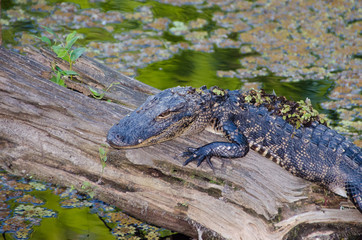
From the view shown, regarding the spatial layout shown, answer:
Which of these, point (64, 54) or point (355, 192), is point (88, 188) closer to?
point (64, 54)

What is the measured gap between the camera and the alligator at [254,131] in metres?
3.86

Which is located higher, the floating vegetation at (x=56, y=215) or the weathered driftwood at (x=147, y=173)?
the weathered driftwood at (x=147, y=173)

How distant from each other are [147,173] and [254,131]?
108 centimetres

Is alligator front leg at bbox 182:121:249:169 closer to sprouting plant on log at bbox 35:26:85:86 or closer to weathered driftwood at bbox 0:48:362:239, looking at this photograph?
weathered driftwood at bbox 0:48:362:239

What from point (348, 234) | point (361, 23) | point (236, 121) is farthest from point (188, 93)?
point (361, 23)

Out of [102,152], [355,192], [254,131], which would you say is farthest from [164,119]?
[355,192]

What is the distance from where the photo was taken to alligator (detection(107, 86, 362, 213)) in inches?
152

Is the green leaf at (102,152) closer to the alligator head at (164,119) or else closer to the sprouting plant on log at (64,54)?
the alligator head at (164,119)

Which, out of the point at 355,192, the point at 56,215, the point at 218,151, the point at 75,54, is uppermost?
the point at 75,54

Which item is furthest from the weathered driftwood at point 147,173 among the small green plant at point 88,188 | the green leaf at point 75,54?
the green leaf at point 75,54

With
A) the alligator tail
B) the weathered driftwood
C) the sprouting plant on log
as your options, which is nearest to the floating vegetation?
the weathered driftwood

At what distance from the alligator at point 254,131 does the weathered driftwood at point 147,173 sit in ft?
0.37

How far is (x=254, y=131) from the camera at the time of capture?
4.16 metres

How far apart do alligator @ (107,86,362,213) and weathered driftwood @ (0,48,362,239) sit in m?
0.11
